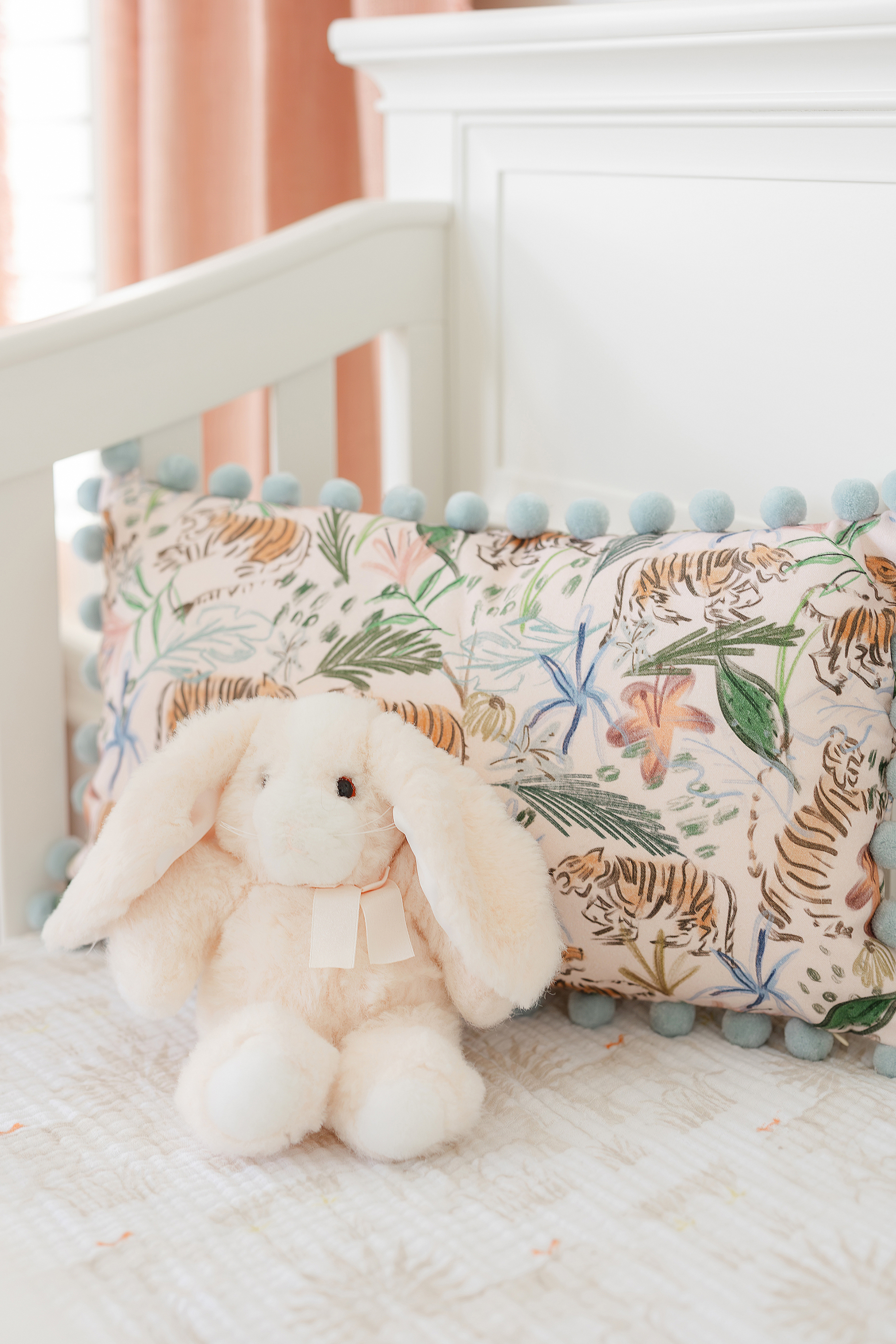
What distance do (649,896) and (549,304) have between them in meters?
0.60

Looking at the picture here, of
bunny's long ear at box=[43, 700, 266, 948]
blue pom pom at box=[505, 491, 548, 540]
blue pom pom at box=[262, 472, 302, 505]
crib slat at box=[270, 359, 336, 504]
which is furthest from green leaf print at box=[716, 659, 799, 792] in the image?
crib slat at box=[270, 359, 336, 504]

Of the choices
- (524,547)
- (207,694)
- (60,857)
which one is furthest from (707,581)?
(60,857)

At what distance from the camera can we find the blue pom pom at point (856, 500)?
814mm

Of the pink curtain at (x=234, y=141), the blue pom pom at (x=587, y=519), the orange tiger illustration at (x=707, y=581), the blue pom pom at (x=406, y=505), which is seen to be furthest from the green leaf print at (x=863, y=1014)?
the pink curtain at (x=234, y=141)

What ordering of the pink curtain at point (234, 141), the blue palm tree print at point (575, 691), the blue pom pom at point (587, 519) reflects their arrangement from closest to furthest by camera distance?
1. the blue palm tree print at point (575, 691)
2. the blue pom pom at point (587, 519)
3. the pink curtain at point (234, 141)

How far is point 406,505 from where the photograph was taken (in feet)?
3.28

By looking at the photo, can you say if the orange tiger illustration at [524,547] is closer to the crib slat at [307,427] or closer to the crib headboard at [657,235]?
the crib headboard at [657,235]

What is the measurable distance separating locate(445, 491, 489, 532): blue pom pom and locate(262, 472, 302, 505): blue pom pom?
16 cm

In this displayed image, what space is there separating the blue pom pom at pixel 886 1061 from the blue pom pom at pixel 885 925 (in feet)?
0.23

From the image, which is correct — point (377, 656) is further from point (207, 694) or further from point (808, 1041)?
point (808, 1041)

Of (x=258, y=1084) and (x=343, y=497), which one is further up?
(x=343, y=497)

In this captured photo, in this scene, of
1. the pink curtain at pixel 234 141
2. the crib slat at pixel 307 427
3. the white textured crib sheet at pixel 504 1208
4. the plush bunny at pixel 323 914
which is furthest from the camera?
the pink curtain at pixel 234 141

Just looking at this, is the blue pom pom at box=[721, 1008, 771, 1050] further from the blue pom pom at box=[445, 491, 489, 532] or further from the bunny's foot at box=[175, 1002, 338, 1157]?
the blue pom pom at box=[445, 491, 489, 532]

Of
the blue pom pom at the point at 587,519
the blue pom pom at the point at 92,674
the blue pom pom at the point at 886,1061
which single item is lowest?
the blue pom pom at the point at 886,1061
